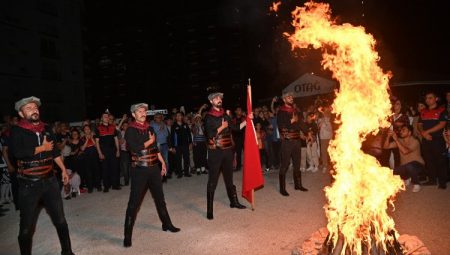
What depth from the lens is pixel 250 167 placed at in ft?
23.4

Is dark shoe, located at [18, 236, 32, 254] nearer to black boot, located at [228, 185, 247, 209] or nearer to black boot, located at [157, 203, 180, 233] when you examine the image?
black boot, located at [157, 203, 180, 233]

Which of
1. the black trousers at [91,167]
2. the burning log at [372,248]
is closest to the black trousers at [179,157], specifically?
the black trousers at [91,167]

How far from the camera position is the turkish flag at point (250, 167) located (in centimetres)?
709

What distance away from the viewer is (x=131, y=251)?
5.54 meters

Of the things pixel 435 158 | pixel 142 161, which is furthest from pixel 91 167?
pixel 435 158

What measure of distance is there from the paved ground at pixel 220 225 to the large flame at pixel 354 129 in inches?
44.4

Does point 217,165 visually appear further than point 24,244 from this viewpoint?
Yes

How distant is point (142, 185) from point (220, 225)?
164cm

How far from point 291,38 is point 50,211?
188 inches

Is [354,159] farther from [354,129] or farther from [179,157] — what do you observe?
[179,157]

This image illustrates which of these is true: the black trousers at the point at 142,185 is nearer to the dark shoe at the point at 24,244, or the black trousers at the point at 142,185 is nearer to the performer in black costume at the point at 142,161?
the performer in black costume at the point at 142,161

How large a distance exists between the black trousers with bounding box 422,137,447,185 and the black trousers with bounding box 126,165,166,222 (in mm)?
6429

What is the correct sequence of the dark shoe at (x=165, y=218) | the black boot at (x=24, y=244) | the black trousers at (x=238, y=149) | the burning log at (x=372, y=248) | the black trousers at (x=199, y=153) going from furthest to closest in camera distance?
the black trousers at (x=238, y=149), the black trousers at (x=199, y=153), the dark shoe at (x=165, y=218), the black boot at (x=24, y=244), the burning log at (x=372, y=248)

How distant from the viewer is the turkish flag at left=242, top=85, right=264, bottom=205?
23.3ft
